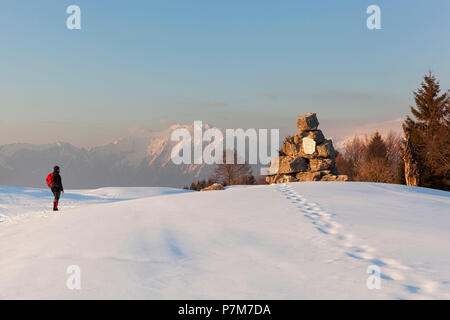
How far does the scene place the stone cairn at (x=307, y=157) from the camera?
79.0 ft

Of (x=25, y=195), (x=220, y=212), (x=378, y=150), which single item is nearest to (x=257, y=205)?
(x=220, y=212)

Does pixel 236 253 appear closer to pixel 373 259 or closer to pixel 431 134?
pixel 373 259

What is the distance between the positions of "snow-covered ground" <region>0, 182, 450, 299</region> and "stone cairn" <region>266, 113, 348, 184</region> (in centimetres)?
1618

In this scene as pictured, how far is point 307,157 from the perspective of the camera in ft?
81.8

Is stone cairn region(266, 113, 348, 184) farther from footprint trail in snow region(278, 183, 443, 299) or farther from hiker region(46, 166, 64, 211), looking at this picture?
footprint trail in snow region(278, 183, 443, 299)

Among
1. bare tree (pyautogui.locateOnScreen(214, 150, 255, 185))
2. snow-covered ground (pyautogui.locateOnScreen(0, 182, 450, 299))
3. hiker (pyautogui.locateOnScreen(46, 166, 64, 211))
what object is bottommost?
bare tree (pyautogui.locateOnScreen(214, 150, 255, 185))

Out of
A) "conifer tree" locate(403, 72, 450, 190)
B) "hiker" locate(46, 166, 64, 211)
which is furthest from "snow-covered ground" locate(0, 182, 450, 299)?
"conifer tree" locate(403, 72, 450, 190)

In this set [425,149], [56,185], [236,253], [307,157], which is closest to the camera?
[236,253]

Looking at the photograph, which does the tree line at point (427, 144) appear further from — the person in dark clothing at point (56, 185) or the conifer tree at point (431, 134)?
the person in dark clothing at point (56, 185)

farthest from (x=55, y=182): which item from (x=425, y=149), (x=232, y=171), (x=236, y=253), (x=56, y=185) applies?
(x=232, y=171)

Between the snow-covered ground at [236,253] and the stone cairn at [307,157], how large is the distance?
637 inches

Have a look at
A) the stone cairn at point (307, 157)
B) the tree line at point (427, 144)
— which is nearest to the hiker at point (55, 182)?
the stone cairn at point (307, 157)

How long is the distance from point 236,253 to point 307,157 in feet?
70.6

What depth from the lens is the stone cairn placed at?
24.1 metres
